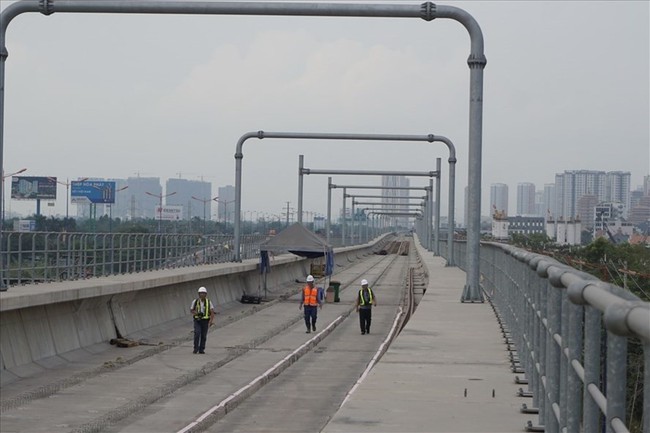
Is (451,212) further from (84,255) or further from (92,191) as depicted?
(92,191)

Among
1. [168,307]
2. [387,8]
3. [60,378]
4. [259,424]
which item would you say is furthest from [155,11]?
[168,307]

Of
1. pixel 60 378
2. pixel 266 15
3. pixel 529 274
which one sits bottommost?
pixel 60 378

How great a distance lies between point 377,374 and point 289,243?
30.6 meters

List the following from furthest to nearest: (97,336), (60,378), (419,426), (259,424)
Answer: (97,336) → (60,378) → (259,424) → (419,426)

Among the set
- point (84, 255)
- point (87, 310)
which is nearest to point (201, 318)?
point (87, 310)

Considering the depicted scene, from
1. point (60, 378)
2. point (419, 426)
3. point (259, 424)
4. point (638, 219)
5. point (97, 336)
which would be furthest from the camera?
point (638, 219)

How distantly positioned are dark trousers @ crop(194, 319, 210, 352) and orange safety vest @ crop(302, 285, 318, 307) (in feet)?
18.7

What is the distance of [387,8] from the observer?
2130cm

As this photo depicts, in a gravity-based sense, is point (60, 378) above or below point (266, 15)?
below

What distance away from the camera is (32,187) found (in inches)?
4496

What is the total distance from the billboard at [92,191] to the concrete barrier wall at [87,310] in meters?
79.1

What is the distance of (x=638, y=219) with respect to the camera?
166m

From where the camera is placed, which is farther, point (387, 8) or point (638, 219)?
point (638, 219)

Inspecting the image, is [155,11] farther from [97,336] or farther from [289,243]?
[289,243]
